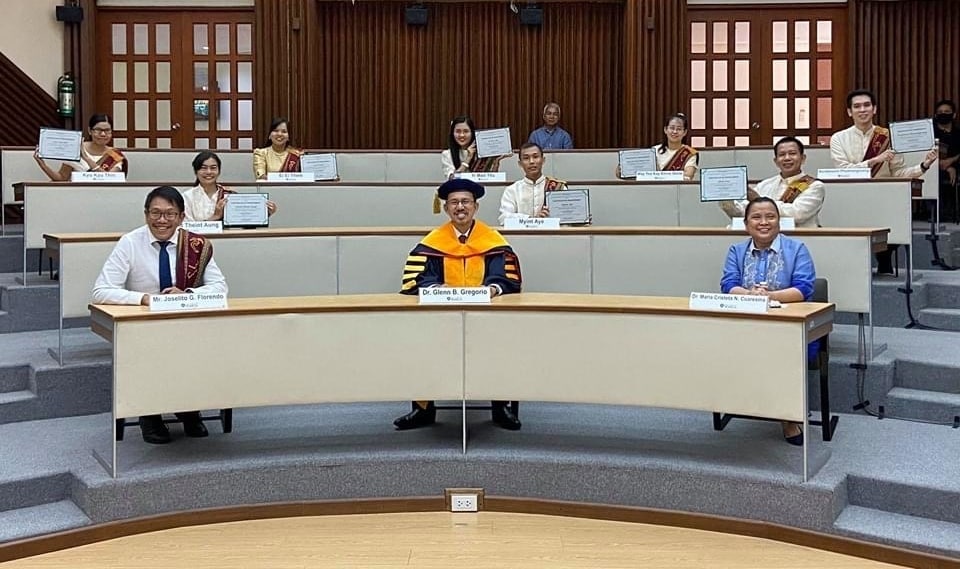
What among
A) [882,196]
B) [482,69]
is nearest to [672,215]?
[882,196]

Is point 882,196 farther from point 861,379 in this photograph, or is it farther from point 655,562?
point 655,562

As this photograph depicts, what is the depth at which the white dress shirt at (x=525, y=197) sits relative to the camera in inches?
236

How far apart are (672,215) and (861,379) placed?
187 cm

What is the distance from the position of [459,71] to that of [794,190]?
4990 mm

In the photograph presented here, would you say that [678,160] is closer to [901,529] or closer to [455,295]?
[455,295]

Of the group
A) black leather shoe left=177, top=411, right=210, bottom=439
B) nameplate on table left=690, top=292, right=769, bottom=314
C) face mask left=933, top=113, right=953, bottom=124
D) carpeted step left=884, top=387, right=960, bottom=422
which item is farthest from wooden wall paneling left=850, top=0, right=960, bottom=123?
black leather shoe left=177, top=411, right=210, bottom=439

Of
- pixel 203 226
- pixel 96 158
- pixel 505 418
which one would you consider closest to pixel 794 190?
pixel 505 418

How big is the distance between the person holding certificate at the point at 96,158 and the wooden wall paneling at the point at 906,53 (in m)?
6.69

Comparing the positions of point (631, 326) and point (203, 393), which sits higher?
point (631, 326)

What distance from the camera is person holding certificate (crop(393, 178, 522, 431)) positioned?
4.46 metres

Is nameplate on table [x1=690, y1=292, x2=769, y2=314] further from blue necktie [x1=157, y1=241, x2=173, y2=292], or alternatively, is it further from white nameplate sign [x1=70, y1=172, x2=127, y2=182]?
white nameplate sign [x1=70, y1=172, x2=127, y2=182]

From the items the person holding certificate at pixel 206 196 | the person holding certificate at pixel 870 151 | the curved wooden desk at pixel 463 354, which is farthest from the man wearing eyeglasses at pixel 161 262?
the person holding certificate at pixel 870 151

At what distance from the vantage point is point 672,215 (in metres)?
6.05

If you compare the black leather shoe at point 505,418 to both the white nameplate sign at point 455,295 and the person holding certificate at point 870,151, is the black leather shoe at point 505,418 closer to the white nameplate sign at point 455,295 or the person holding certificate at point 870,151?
the white nameplate sign at point 455,295
